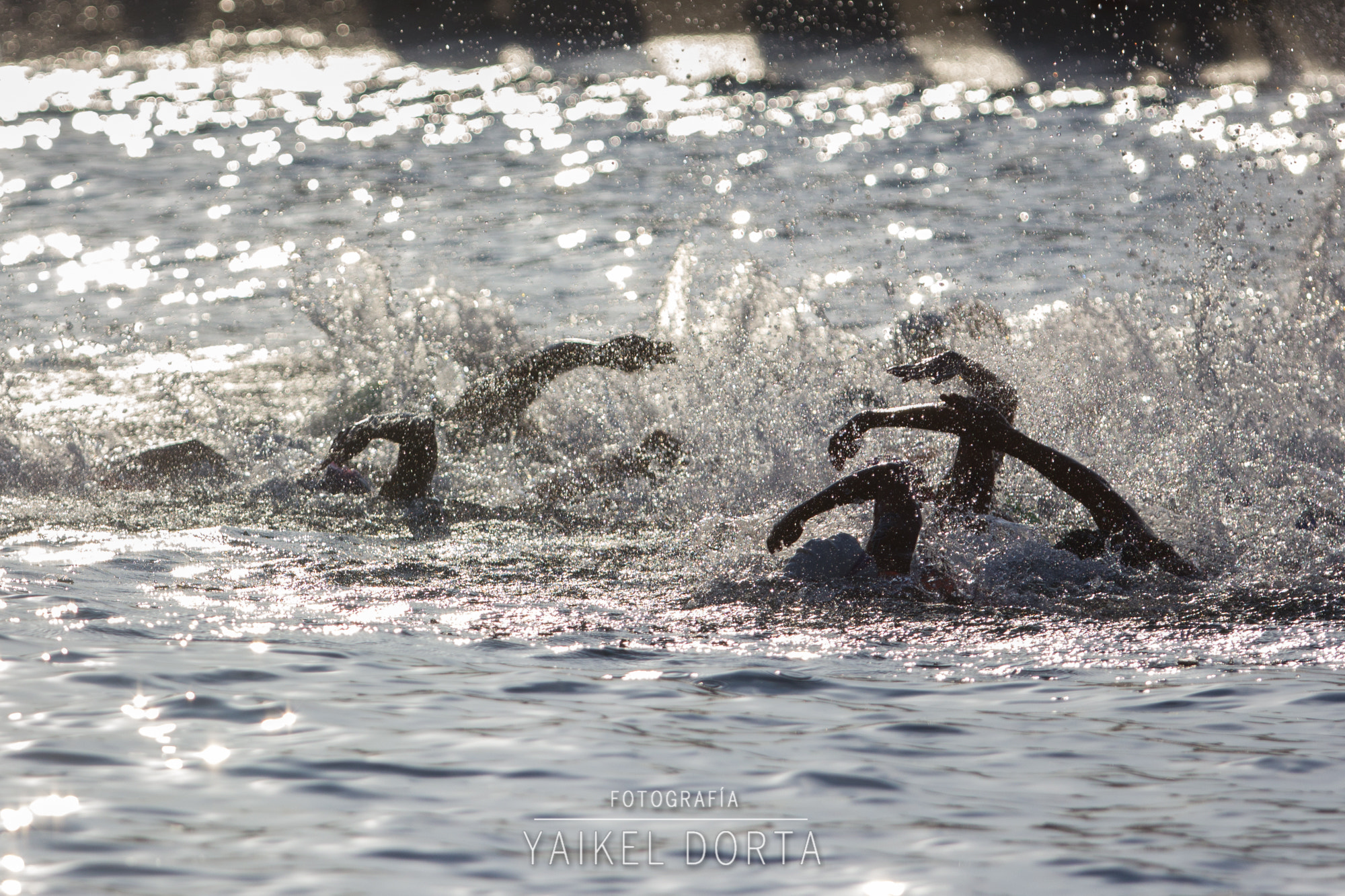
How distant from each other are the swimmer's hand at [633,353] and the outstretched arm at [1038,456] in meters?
2.72

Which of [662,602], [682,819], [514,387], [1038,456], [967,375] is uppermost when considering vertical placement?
[514,387]

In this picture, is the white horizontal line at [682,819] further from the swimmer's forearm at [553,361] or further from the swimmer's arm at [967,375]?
the swimmer's forearm at [553,361]

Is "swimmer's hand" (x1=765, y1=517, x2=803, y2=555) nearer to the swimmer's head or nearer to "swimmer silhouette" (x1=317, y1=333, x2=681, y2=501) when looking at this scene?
"swimmer silhouette" (x1=317, y1=333, x2=681, y2=501)

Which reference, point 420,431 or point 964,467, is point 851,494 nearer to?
point 964,467

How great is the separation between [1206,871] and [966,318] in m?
8.31

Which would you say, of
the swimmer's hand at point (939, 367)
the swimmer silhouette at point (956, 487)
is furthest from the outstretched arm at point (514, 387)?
the swimmer silhouette at point (956, 487)

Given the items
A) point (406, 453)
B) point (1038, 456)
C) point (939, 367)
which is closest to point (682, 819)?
point (1038, 456)

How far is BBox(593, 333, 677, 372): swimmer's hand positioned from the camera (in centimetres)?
817

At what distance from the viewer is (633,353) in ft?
26.9

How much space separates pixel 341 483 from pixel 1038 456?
13.9 feet

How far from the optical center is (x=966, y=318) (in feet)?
35.8

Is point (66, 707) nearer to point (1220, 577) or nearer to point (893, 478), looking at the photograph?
point (893, 478)

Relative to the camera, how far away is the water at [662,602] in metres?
3.11

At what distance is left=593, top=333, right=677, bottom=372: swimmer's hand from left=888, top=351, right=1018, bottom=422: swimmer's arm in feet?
6.42
